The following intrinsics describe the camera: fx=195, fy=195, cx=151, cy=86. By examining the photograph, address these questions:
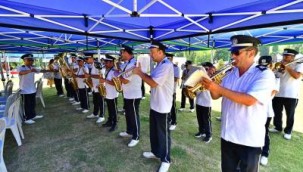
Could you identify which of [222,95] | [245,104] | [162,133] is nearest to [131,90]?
[162,133]

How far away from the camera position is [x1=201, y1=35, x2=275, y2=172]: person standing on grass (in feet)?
5.63

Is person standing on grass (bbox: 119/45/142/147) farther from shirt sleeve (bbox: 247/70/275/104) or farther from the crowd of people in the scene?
shirt sleeve (bbox: 247/70/275/104)

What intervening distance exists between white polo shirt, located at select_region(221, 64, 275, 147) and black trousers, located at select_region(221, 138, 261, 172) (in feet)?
0.24

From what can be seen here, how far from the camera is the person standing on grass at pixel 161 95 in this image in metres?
2.98

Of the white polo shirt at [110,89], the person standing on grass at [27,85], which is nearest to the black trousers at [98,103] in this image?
the white polo shirt at [110,89]

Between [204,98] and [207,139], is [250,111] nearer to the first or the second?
[204,98]

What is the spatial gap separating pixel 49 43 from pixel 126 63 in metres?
5.95

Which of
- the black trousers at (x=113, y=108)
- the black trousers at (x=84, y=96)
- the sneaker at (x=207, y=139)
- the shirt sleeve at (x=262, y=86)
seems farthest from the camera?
the black trousers at (x=84, y=96)

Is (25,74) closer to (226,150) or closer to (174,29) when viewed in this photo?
(174,29)

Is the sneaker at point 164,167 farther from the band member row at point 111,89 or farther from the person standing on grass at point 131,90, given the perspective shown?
the band member row at point 111,89

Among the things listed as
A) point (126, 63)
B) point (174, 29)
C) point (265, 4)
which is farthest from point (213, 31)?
point (126, 63)

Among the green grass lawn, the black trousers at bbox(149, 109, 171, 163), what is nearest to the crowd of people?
the black trousers at bbox(149, 109, 171, 163)

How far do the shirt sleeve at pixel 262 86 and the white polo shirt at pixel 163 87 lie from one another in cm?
143

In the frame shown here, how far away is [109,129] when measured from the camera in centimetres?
522
